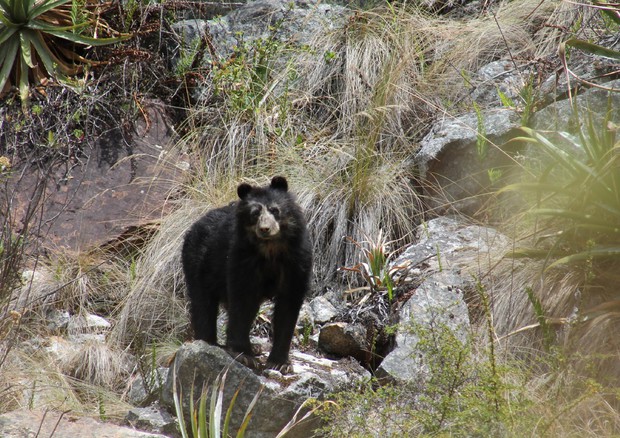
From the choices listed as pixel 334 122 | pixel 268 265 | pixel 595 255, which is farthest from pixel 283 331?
pixel 334 122

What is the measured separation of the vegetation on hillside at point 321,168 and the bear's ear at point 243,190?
1.27 metres

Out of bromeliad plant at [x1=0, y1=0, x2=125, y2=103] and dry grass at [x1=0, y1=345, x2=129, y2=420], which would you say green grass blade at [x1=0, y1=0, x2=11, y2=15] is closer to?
bromeliad plant at [x1=0, y1=0, x2=125, y2=103]

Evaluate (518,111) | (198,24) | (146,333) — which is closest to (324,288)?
(146,333)

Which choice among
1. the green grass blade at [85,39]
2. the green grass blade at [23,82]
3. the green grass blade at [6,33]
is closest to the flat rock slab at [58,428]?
the green grass blade at [23,82]

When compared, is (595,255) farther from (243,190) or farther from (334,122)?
(334,122)

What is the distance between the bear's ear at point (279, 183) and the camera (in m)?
5.63

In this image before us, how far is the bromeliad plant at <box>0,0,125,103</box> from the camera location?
8.48 meters

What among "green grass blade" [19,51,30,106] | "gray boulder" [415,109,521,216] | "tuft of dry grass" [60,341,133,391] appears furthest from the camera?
"green grass blade" [19,51,30,106]

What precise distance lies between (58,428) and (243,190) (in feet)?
6.31

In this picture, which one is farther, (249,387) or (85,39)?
(85,39)

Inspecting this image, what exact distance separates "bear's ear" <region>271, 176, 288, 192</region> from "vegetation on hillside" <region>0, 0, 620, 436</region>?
57.2 inches

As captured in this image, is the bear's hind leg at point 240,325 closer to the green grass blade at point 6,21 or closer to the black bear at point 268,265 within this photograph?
the black bear at point 268,265

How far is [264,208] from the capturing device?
17.7 ft

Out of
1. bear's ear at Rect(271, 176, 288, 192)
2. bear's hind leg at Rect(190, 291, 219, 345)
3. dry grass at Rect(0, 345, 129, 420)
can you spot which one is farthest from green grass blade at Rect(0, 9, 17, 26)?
bear's ear at Rect(271, 176, 288, 192)
